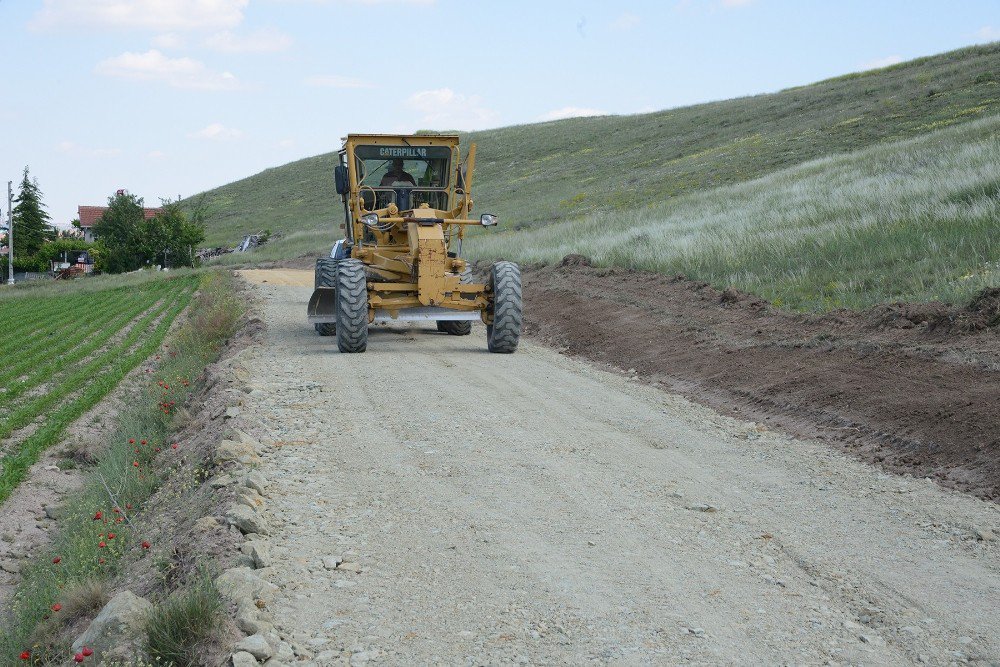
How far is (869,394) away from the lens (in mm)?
8953

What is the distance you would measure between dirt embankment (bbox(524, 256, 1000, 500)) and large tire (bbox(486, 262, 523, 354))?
4.31 ft

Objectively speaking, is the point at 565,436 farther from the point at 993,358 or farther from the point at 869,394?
the point at 993,358

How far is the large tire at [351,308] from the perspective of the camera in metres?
12.9

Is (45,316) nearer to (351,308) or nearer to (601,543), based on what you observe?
(351,308)

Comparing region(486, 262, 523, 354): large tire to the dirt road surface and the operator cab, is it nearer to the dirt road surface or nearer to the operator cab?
the operator cab

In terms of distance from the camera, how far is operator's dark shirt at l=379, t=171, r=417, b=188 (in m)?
15.1

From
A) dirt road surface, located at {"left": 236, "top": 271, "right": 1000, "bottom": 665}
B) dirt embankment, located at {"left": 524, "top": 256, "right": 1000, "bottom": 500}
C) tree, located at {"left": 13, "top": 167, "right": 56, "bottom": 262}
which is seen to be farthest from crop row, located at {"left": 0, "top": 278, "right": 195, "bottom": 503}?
tree, located at {"left": 13, "top": 167, "right": 56, "bottom": 262}

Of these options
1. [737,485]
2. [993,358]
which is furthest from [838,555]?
[993,358]

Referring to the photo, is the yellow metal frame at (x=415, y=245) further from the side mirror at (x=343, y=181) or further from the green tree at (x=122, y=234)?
the green tree at (x=122, y=234)

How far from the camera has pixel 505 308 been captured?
532 inches

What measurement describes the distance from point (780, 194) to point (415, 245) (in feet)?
50.9

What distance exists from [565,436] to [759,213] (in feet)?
54.2

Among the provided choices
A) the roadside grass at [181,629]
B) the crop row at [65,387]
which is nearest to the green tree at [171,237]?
the crop row at [65,387]

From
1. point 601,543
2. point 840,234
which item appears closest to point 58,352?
point 840,234
